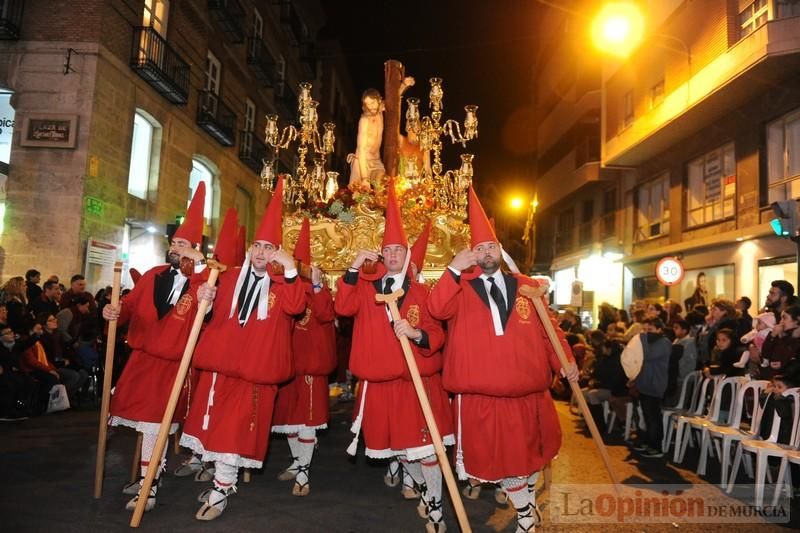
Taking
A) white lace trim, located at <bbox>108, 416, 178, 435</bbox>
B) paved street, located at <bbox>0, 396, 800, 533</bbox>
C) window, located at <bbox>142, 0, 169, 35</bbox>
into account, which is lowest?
paved street, located at <bbox>0, 396, 800, 533</bbox>

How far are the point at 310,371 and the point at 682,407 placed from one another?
460 centimetres

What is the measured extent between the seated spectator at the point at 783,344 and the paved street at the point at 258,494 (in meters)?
1.29

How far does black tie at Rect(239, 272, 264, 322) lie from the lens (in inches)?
168

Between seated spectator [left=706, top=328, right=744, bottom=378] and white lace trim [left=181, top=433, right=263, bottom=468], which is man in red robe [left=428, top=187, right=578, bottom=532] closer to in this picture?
white lace trim [left=181, top=433, right=263, bottom=468]

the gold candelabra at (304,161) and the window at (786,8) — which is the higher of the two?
the window at (786,8)

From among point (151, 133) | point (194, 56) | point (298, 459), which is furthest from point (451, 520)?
point (194, 56)

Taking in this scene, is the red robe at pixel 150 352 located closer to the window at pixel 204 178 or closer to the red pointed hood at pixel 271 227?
the red pointed hood at pixel 271 227

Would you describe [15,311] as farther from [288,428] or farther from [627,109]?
[627,109]

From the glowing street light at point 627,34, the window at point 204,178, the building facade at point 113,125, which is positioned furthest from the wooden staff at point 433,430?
the window at point 204,178

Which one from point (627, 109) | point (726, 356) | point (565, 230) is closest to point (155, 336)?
point (726, 356)

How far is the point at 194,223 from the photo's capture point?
4.66 meters

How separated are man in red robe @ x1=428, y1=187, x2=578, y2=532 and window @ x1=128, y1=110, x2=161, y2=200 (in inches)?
459

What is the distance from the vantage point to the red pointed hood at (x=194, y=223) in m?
4.61

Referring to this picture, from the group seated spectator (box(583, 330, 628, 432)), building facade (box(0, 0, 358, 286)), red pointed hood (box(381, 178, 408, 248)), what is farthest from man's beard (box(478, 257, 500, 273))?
building facade (box(0, 0, 358, 286))
